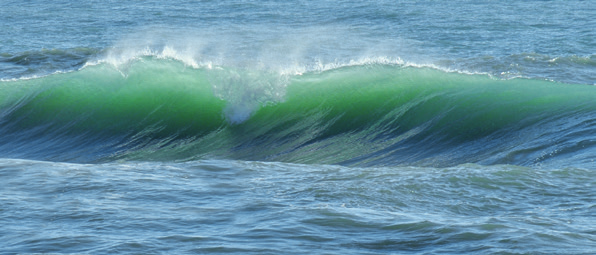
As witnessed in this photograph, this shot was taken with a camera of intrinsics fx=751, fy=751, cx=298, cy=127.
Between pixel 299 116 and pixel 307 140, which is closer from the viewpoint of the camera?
pixel 307 140

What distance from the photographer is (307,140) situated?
1078 cm

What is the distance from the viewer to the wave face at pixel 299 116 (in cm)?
974

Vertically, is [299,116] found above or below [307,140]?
above

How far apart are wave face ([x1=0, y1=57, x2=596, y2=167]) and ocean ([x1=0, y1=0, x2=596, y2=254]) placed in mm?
42

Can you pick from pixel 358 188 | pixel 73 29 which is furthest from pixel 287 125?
pixel 73 29

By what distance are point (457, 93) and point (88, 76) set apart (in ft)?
22.6

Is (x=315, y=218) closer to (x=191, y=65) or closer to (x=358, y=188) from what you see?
(x=358, y=188)

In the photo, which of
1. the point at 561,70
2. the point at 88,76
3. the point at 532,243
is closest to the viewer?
the point at 532,243

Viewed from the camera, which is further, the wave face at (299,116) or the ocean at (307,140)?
the wave face at (299,116)

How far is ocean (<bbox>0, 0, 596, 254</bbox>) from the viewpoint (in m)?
5.50

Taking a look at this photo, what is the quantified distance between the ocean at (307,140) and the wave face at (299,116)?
4 centimetres

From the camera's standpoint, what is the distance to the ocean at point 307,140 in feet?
18.1

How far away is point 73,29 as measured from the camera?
A: 25.1m

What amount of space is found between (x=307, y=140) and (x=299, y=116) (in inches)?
39.2
